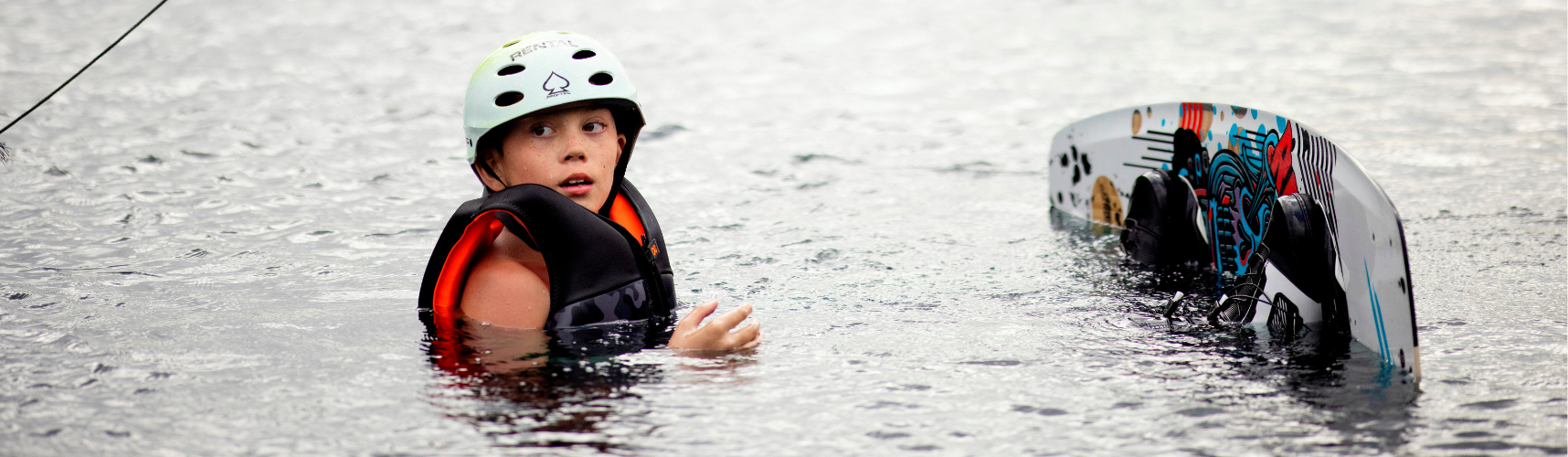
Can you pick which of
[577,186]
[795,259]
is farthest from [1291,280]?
[577,186]

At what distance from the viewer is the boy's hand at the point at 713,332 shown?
3.54m

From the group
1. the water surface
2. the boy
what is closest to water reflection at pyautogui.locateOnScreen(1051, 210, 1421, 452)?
the water surface

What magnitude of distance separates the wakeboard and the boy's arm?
6.26ft

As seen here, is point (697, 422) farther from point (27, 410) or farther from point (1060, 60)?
point (1060, 60)

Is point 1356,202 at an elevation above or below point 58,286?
above

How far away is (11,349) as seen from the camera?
146 inches

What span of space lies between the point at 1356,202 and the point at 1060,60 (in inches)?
312

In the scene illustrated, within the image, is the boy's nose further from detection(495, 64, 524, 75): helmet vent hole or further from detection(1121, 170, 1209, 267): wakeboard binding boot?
detection(1121, 170, 1209, 267): wakeboard binding boot

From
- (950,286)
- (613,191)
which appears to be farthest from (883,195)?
(613,191)

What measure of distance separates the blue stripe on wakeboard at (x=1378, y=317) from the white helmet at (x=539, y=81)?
6.53ft

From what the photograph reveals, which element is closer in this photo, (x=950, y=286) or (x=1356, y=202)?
(x=1356, y=202)

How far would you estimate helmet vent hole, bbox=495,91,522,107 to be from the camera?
3.63m

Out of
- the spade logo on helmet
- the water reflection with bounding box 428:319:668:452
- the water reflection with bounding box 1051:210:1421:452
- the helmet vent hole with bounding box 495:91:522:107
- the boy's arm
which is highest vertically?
the spade logo on helmet

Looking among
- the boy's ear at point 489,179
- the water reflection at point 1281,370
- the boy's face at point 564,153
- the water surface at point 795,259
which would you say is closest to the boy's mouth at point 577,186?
A: the boy's face at point 564,153
